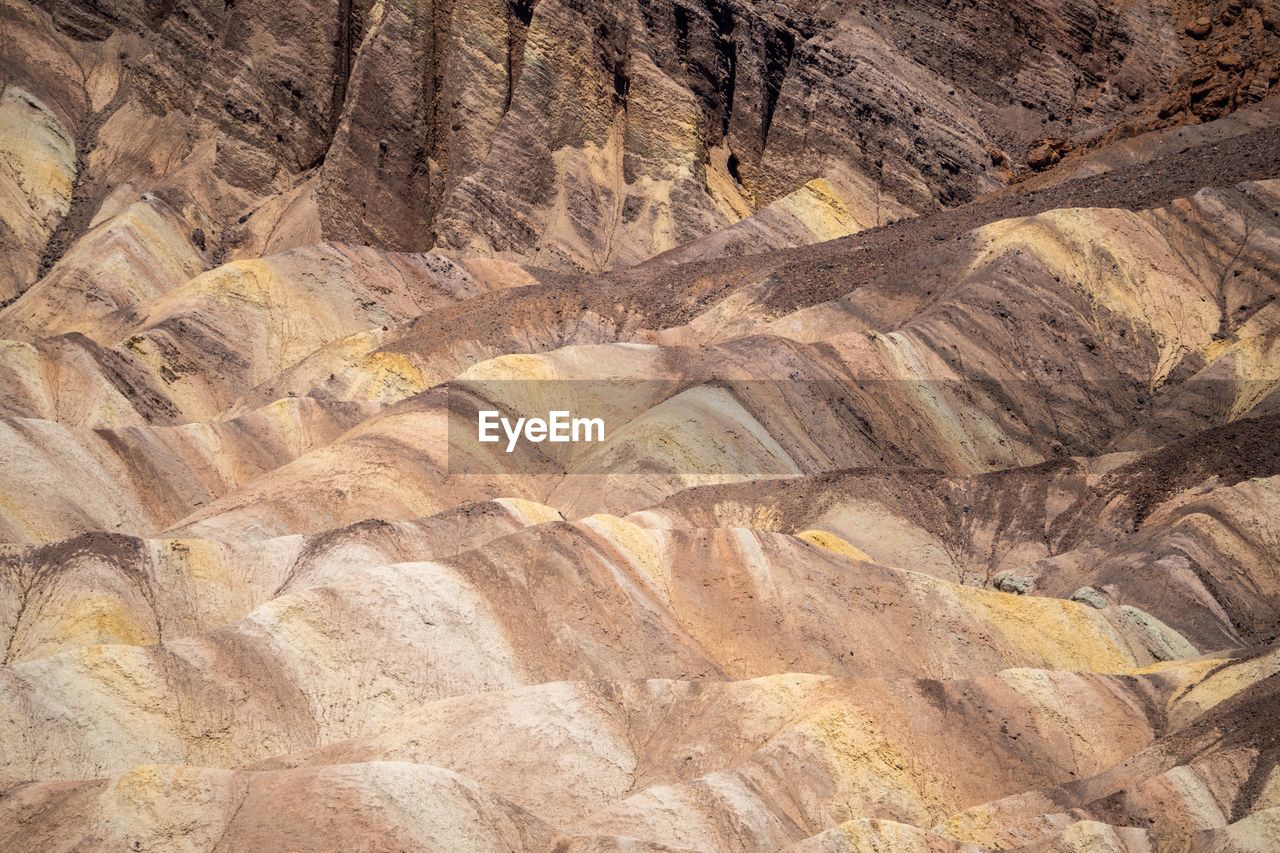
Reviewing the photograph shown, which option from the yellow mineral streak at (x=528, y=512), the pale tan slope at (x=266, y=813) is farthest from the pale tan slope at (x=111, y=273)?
the pale tan slope at (x=266, y=813)

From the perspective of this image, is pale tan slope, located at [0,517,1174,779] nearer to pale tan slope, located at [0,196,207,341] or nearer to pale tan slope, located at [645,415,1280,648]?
pale tan slope, located at [645,415,1280,648]

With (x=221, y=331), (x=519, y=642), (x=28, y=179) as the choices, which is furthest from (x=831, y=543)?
(x=28, y=179)

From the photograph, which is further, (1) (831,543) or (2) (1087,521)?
(2) (1087,521)

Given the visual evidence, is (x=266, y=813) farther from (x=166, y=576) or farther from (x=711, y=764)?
(x=166, y=576)

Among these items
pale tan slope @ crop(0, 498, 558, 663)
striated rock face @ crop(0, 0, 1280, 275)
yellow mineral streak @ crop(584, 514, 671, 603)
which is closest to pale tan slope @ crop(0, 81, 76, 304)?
striated rock face @ crop(0, 0, 1280, 275)

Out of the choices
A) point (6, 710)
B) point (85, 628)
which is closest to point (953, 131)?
point (85, 628)

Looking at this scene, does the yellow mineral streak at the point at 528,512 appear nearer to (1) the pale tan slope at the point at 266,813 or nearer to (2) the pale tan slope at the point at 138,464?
(2) the pale tan slope at the point at 138,464
